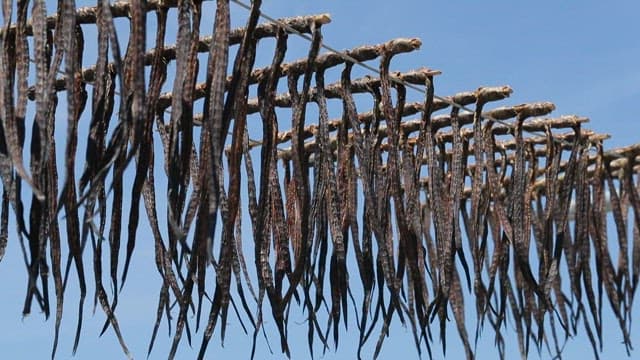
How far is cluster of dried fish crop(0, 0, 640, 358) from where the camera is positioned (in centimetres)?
208

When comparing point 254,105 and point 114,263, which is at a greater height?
point 254,105

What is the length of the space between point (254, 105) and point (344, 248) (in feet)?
2.24

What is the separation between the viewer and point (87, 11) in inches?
114

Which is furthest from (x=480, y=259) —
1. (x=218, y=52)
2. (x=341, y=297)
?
(x=218, y=52)

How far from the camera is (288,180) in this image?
3906 millimetres

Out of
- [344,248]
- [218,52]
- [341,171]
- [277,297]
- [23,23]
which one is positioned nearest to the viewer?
[218,52]

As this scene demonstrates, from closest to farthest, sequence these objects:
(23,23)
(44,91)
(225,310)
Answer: (44,91)
(23,23)
(225,310)

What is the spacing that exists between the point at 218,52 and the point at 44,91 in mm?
360

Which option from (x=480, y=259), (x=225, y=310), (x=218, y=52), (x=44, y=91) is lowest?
(x=225, y=310)

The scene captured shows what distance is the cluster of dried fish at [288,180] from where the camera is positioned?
2.08 m

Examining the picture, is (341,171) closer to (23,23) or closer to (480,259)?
(480,259)

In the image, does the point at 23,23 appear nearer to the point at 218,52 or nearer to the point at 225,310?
the point at 218,52

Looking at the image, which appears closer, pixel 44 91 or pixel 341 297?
pixel 44 91

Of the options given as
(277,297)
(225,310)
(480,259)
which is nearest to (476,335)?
(480,259)
